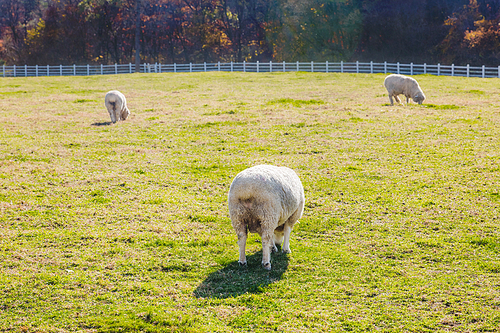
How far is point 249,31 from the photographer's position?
6400cm

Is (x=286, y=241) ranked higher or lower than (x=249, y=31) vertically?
lower

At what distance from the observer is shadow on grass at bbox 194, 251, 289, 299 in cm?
639

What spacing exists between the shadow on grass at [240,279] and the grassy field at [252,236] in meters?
0.03

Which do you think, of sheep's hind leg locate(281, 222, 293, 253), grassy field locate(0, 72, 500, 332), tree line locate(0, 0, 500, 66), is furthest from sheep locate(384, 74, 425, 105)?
tree line locate(0, 0, 500, 66)

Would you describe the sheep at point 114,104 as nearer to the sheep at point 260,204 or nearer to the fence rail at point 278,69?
the sheep at point 260,204

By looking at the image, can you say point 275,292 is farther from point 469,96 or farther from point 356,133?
point 469,96

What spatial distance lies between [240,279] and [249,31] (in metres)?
60.5

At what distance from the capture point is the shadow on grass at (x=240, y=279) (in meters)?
6.39

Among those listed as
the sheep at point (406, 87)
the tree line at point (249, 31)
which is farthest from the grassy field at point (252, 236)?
the tree line at point (249, 31)

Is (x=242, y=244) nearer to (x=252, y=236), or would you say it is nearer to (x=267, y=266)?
(x=267, y=266)

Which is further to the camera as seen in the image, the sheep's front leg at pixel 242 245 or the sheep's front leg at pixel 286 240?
the sheep's front leg at pixel 286 240

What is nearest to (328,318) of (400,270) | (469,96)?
(400,270)

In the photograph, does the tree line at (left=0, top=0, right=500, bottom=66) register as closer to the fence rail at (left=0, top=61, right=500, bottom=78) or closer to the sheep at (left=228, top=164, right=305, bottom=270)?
the fence rail at (left=0, top=61, right=500, bottom=78)

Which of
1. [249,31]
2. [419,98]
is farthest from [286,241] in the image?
[249,31]
